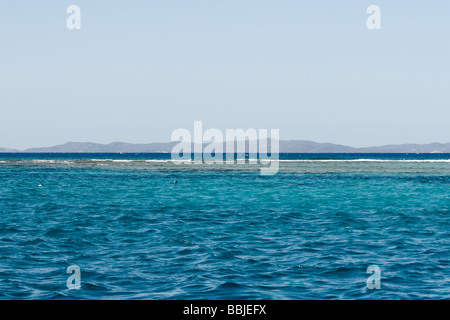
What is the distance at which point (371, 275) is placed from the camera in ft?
52.7

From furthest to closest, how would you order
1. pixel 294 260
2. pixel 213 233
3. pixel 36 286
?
pixel 213 233 < pixel 294 260 < pixel 36 286

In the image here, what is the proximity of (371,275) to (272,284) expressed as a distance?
313cm

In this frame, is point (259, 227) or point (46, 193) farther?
point (46, 193)

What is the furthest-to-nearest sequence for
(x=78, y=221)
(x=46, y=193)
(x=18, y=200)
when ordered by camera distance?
(x=46, y=193)
(x=18, y=200)
(x=78, y=221)

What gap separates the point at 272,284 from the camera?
15039mm

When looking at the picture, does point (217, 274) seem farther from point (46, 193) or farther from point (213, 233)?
point (46, 193)

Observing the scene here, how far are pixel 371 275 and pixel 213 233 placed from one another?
9092 mm

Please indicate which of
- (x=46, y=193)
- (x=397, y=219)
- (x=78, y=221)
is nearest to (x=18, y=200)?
(x=46, y=193)

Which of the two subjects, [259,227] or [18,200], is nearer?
[259,227]

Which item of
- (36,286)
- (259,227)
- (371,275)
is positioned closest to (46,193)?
(259,227)

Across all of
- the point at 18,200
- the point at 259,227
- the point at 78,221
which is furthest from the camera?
the point at 18,200

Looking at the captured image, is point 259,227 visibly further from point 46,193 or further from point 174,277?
point 46,193

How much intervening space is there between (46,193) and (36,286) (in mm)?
33245

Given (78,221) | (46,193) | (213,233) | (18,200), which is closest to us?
(213,233)
